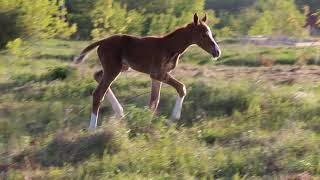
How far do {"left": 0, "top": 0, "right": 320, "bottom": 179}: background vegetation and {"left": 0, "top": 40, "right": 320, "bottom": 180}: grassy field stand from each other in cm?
1

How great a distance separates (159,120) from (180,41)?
51.0 inches

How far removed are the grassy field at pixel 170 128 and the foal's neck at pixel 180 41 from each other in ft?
3.54

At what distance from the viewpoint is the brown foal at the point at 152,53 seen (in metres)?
9.25

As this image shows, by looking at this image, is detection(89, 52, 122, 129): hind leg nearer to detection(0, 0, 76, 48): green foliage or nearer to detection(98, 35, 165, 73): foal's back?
detection(98, 35, 165, 73): foal's back

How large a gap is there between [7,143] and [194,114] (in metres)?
3.21

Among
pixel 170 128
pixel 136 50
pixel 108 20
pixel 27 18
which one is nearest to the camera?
pixel 170 128

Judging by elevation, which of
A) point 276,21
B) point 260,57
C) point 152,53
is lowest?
point 276,21

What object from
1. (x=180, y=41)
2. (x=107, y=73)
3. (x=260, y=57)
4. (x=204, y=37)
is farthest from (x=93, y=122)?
(x=260, y=57)

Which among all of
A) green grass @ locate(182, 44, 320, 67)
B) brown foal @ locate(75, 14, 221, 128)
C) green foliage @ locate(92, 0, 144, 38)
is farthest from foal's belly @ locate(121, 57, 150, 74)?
green foliage @ locate(92, 0, 144, 38)

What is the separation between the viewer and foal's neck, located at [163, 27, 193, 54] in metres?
9.30

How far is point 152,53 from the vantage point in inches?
370

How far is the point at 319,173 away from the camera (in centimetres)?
722

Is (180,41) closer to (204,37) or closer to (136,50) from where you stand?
(204,37)

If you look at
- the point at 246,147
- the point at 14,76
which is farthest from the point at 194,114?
the point at 14,76
